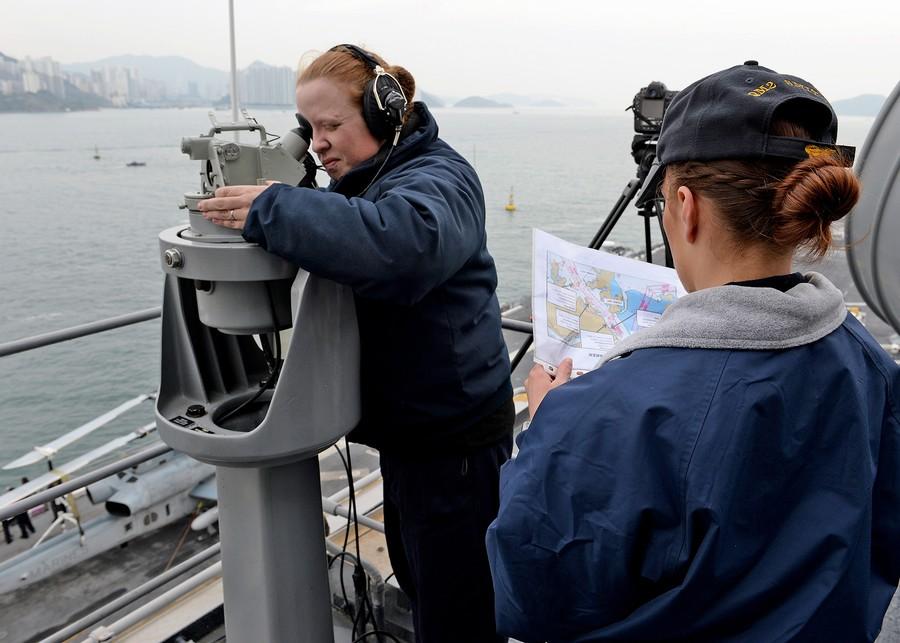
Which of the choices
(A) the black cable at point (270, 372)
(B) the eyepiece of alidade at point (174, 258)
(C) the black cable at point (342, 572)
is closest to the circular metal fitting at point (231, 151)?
(B) the eyepiece of alidade at point (174, 258)

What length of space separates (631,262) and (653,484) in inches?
31.8

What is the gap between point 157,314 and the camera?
2.36 metres

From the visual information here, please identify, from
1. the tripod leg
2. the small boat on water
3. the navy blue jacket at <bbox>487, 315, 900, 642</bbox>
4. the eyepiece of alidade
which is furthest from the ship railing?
the small boat on water

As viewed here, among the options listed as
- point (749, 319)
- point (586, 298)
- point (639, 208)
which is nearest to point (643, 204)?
point (639, 208)

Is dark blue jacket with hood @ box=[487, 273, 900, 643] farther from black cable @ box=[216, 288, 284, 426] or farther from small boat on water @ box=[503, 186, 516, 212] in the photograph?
small boat on water @ box=[503, 186, 516, 212]

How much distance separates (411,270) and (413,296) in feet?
0.23

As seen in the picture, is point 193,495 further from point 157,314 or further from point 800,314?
point 800,314

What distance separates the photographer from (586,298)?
60.9 inches

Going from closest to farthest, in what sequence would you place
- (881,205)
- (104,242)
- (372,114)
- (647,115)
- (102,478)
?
(372,114)
(881,205)
(102,478)
(647,115)
(104,242)

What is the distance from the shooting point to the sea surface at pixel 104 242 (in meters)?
30.6

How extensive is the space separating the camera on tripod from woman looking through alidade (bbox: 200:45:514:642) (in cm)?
119

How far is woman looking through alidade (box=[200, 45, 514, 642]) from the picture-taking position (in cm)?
138

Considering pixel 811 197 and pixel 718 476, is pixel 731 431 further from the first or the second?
pixel 811 197

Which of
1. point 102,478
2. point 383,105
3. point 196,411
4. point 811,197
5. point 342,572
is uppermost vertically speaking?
point 383,105
